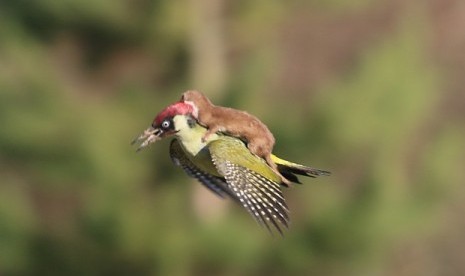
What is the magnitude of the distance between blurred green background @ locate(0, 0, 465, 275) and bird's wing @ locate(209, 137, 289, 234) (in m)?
7.02

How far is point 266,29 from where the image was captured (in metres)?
10.8

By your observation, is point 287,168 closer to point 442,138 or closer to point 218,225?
point 218,225

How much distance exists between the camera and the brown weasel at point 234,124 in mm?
2453

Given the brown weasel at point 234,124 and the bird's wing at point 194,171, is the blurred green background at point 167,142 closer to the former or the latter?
the bird's wing at point 194,171

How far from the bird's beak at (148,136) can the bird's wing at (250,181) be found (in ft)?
0.47

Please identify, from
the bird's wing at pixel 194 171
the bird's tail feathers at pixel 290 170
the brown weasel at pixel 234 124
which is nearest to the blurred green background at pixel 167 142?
the bird's wing at pixel 194 171

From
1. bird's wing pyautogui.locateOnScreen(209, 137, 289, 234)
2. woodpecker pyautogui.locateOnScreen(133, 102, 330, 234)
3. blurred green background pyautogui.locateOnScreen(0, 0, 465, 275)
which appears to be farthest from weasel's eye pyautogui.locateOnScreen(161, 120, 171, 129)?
blurred green background pyautogui.locateOnScreen(0, 0, 465, 275)

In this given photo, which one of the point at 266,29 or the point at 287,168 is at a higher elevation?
the point at 266,29

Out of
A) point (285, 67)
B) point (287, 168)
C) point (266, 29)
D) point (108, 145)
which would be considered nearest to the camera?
point (287, 168)

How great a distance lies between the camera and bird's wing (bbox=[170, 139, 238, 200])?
284 centimetres

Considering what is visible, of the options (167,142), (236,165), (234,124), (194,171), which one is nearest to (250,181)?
(236,165)

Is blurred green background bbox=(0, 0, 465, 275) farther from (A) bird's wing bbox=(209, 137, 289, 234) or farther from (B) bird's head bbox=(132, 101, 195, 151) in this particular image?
(B) bird's head bbox=(132, 101, 195, 151)

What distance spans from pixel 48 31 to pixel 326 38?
4.12 m

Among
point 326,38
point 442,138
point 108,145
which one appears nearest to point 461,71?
point 326,38
